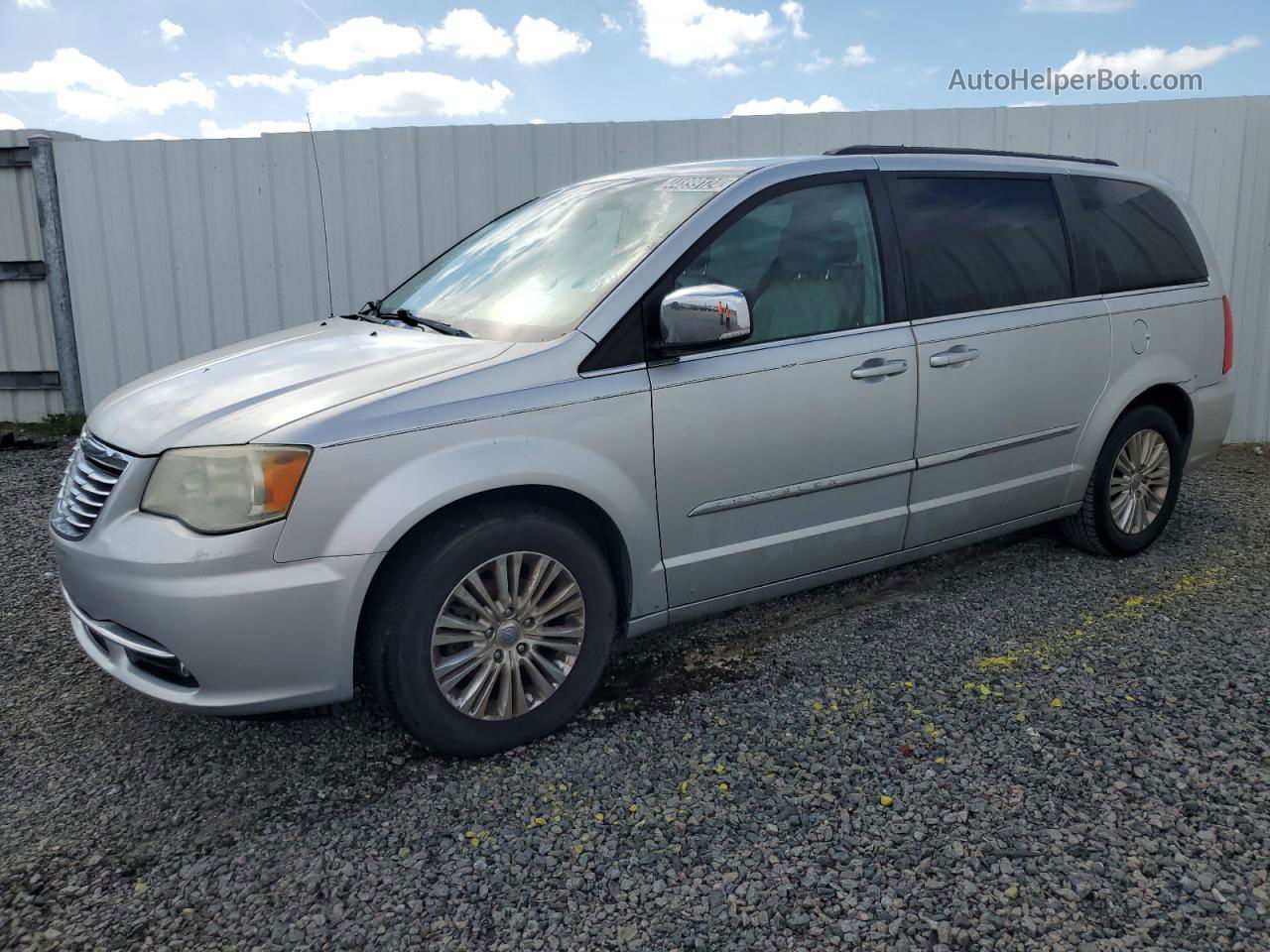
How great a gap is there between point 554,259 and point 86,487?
167cm

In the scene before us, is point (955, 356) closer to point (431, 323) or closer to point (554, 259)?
point (554, 259)

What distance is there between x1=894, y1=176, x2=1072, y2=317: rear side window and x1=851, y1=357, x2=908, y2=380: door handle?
274mm

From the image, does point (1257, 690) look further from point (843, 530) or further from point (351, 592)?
point (351, 592)

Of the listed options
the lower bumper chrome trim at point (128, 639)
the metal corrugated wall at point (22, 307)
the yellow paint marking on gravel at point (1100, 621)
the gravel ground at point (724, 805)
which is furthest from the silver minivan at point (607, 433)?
the metal corrugated wall at point (22, 307)

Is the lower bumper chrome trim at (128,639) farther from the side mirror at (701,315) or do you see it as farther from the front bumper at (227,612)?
the side mirror at (701,315)

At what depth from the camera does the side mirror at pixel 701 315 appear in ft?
10.4

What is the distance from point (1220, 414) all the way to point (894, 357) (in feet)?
7.66

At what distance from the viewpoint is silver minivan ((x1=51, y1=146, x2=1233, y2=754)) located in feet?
9.24

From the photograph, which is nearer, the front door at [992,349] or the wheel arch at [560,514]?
the wheel arch at [560,514]

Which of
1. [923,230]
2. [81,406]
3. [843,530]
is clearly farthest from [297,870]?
[81,406]

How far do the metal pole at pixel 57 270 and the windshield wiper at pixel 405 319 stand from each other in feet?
18.4

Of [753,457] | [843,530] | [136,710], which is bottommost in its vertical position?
[136,710]

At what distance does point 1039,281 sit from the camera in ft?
14.4

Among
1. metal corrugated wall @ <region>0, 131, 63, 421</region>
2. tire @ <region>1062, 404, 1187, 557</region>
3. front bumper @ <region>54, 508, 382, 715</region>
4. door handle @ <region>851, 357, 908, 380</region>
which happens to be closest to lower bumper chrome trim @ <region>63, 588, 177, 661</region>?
front bumper @ <region>54, 508, 382, 715</region>
